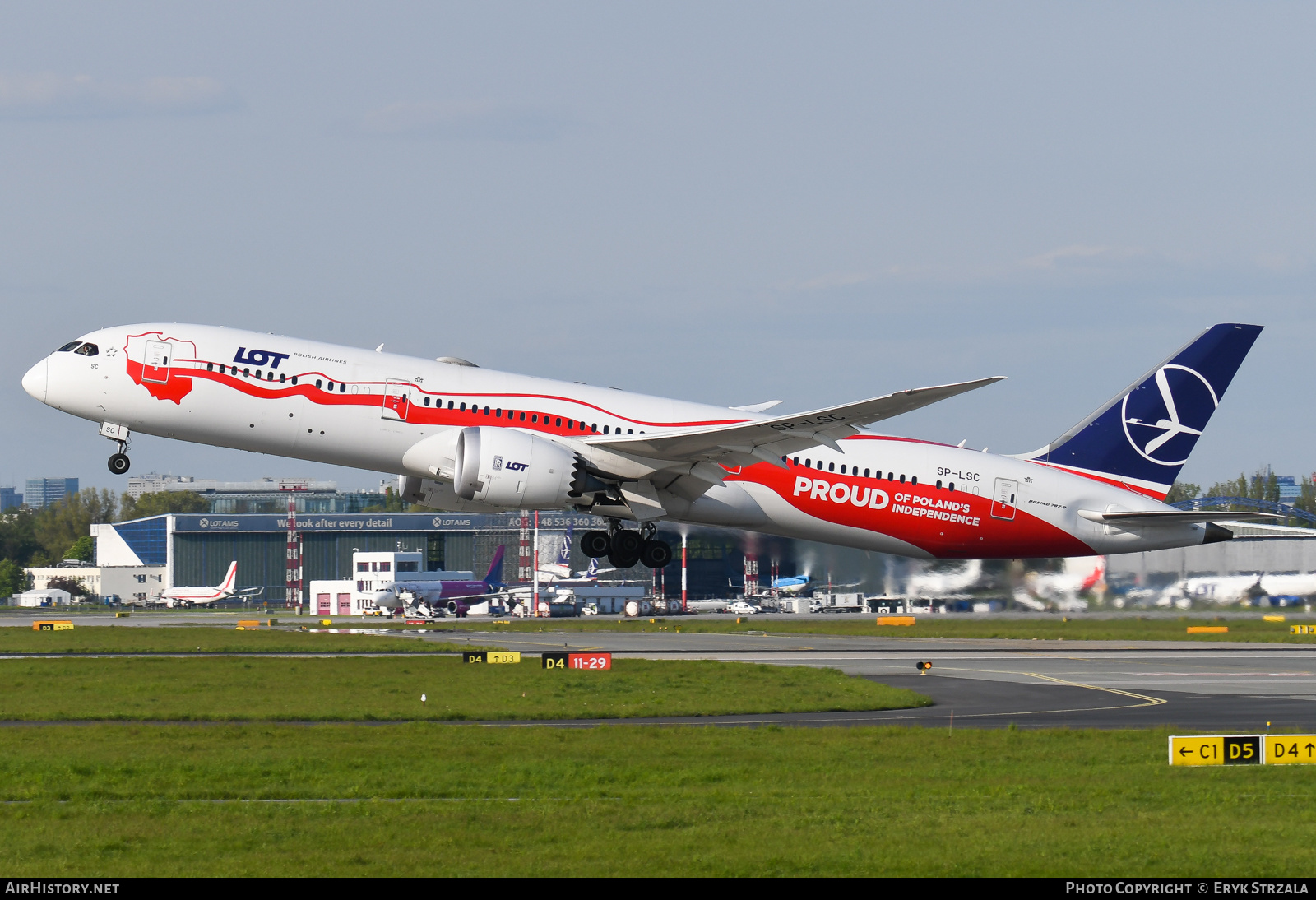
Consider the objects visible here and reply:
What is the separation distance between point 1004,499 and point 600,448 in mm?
12141

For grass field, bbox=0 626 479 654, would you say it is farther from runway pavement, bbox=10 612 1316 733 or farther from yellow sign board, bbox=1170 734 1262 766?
yellow sign board, bbox=1170 734 1262 766

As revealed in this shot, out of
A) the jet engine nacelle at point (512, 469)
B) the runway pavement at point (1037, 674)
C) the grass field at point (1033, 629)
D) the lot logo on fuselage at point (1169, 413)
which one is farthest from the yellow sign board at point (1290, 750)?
the grass field at point (1033, 629)

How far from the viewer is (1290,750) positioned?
24016mm

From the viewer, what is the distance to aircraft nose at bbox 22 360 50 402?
36.4m

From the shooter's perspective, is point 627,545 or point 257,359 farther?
point 627,545

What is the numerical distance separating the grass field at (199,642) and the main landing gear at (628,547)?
55.6 ft

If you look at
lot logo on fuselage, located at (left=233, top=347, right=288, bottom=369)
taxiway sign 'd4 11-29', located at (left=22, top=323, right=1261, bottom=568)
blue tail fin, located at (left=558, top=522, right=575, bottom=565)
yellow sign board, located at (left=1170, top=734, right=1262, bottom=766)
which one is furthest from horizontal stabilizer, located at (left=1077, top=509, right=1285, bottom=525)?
blue tail fin, located at (left=558, top=522, right=575, bottom=565)

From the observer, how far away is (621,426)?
3788cm

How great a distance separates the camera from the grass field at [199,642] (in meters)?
56.3

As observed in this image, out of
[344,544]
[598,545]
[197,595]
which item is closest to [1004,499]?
[598,545]

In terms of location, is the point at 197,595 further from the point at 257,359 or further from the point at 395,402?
the point at 395,402

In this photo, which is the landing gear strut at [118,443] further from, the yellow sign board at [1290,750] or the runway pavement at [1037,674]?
the yellow sign board at [1290,750]

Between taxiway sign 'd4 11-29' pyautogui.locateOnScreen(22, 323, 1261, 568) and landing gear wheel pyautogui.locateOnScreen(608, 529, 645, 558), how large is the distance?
0.15ft

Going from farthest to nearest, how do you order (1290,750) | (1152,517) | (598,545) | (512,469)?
(1152,517) < (598,545) < (512,469) < (1290,750)
